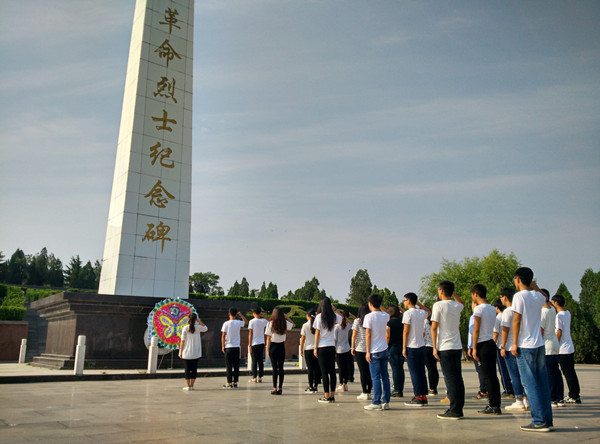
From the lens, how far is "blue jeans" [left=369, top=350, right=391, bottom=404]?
727 cm

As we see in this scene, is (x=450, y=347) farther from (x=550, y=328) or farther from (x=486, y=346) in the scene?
(x=550, y=328)

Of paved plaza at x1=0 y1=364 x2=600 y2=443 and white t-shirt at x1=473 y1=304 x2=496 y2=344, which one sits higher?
white t-shirt at x1=473 y1=304 x2=496 y2=344

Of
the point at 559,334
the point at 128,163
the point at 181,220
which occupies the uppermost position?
the point at 128,163

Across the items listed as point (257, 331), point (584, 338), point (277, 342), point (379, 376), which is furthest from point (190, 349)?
point (584, 338)

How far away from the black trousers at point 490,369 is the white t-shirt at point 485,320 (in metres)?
0.08

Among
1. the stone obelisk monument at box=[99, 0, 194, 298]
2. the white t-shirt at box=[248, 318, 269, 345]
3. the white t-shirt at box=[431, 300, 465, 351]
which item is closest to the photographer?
the white t-shirt at box=[431, 300, 465, 351]

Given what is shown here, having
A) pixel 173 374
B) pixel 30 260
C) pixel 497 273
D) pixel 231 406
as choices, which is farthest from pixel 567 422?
pixel 30 260

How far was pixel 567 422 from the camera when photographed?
6184 millimetres

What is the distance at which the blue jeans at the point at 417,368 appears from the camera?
7676 mm

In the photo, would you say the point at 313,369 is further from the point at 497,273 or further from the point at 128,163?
the point at 497,273

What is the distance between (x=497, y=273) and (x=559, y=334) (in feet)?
83.9

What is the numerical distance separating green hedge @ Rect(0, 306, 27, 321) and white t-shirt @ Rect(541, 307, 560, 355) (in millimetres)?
25440

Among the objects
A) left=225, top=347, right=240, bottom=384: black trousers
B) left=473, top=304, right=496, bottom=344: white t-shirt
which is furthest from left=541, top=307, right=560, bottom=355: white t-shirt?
left=225, top=347, right=240, bottom=384: black trousers

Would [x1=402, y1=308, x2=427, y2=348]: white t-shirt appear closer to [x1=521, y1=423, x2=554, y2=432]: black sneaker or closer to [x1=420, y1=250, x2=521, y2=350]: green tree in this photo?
[x1=521, y1=423, x2=554, y2=432]: black sneaker
